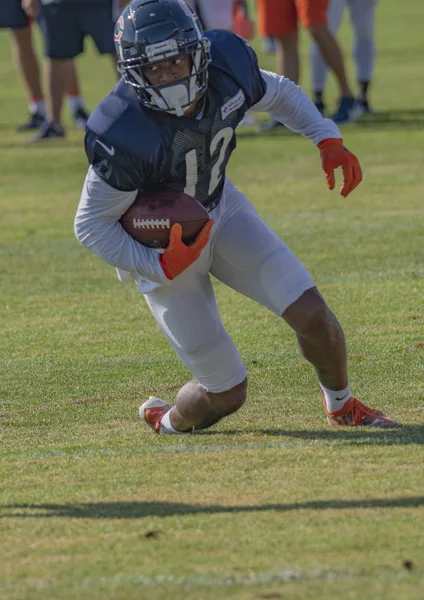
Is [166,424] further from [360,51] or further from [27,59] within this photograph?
[360,51]

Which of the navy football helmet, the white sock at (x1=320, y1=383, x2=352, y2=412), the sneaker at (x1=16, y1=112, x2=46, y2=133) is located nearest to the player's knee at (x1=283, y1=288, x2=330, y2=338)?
the white sock at (x1=320, y1=383, x2=352, y2=412)

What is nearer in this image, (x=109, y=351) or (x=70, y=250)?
→ (x=109, y=351)

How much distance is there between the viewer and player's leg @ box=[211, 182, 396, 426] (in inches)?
203

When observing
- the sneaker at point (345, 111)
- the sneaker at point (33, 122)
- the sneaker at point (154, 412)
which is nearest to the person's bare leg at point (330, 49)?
the sneaker at point (345, 111)

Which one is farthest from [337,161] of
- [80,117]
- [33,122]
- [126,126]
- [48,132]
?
[33,122]

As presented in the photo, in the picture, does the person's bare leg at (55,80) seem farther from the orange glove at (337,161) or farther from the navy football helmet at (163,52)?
the navy football helmet at (163,52)

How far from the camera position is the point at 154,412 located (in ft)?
18.0

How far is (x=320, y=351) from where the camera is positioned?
522 cm

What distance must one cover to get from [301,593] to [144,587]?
443 mm

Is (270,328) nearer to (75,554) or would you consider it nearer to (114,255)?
(114,255)

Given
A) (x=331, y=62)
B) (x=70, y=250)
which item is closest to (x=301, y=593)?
(x=70, y=250)

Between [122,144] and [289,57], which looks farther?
[289,57]

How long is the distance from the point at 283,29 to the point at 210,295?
25.2 feet

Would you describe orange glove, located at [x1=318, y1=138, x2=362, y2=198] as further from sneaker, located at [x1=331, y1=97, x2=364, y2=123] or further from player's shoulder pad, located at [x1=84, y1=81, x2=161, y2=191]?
sneaker, located at [x1=331, y1=97, x2=364, y2=123]
